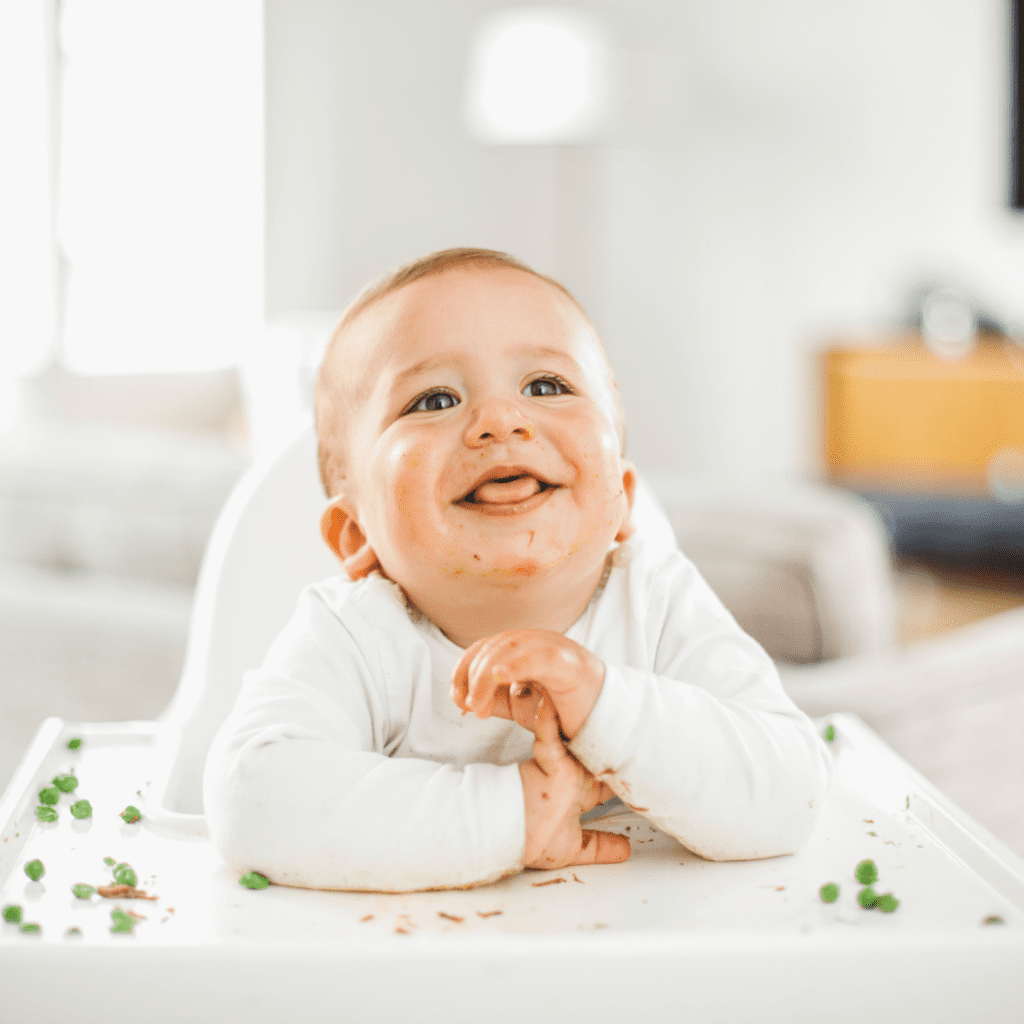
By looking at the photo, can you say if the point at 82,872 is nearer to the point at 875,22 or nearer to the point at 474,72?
the point at 474,72

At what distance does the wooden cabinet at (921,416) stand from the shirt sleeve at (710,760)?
344 cm

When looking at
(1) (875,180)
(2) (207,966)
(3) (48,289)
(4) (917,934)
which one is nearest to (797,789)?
(4) (917,934)

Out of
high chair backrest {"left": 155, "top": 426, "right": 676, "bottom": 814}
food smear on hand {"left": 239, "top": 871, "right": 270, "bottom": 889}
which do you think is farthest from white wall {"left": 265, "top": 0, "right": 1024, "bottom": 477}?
food smear on hand {"left": 239, "top": 871, "right": 270, "bottom": 889}

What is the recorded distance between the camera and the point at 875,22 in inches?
170

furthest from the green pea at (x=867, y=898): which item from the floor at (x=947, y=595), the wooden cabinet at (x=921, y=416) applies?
the wooden cabinet at (x=921, y=416)

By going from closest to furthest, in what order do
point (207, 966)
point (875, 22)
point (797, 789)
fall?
point (207, 966)
point (797, 789)
point (875, 22)

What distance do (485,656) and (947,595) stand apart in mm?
3551

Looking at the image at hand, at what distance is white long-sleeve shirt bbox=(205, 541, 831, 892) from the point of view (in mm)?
525

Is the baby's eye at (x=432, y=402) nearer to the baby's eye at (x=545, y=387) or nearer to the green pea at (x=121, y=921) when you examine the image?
the baby's eye at (x=545, y=387)

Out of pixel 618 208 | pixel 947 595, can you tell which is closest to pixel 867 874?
pixel 947 595

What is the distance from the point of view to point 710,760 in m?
0.55

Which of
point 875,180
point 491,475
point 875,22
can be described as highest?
point 875,22

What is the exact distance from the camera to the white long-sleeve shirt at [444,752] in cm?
52

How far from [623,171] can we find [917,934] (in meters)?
4.29
